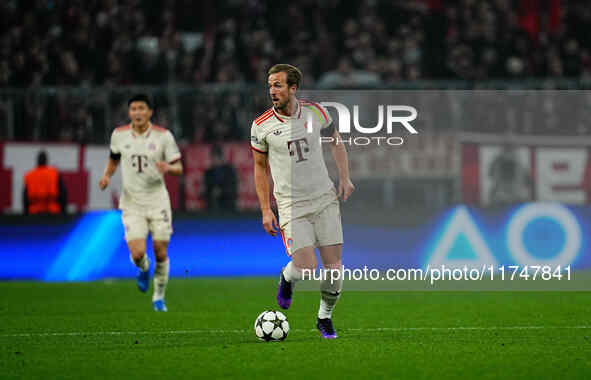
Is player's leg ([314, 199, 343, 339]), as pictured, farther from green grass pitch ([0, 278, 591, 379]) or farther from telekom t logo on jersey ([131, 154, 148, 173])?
telekom t logo on jersey ([131, 154, 148, 173])

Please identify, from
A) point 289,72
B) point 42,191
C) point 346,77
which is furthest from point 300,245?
point 346,77

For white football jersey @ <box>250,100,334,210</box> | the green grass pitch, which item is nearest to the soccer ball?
the green grass pitch

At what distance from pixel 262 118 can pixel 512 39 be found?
1319 cm

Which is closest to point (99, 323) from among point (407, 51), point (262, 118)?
point (262, 118)

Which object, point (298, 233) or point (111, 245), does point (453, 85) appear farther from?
point (298, 233)

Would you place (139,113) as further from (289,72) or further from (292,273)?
(292,273)

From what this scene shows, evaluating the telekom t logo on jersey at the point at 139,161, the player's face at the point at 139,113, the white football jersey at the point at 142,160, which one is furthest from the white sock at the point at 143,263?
the player's face at the point at 139,113

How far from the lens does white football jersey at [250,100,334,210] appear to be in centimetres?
820

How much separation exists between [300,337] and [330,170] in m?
6.22

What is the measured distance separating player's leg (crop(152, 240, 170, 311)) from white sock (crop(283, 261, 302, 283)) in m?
3.15

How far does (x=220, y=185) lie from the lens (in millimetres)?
16828

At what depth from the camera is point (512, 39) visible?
67.1 feet

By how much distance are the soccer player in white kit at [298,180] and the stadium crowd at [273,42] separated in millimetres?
9222

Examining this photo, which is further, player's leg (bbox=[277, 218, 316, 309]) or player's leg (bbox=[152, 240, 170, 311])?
player's leg (bbox=[152, 240, 170, 311])
